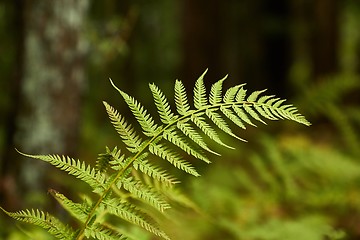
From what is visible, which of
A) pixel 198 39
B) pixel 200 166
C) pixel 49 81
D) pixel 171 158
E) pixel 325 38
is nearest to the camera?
pixel 171 158

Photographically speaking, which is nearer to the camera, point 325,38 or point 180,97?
point 180,97

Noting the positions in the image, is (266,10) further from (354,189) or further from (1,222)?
(1,222)

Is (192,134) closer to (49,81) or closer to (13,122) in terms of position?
(49,81)

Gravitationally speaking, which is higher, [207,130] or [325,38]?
[325,38]

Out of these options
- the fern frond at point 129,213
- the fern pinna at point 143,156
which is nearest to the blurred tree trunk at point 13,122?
the fern pinna at point 143,156

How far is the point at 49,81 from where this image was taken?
330cm

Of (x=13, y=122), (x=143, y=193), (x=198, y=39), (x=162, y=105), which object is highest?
(x=198, y=39)

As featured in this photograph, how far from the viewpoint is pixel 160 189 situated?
82.7 inches

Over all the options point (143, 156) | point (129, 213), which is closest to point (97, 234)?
point (129, 213)

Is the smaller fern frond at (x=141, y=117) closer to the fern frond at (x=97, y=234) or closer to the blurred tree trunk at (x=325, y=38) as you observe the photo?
the fern frond at (x=97, y=234)

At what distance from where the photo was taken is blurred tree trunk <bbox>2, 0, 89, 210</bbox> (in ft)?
10.6

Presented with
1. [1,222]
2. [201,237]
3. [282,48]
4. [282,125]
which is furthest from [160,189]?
[282,48]

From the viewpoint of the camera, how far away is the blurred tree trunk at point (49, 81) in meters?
3.24

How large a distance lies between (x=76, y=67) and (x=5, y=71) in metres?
1.91
